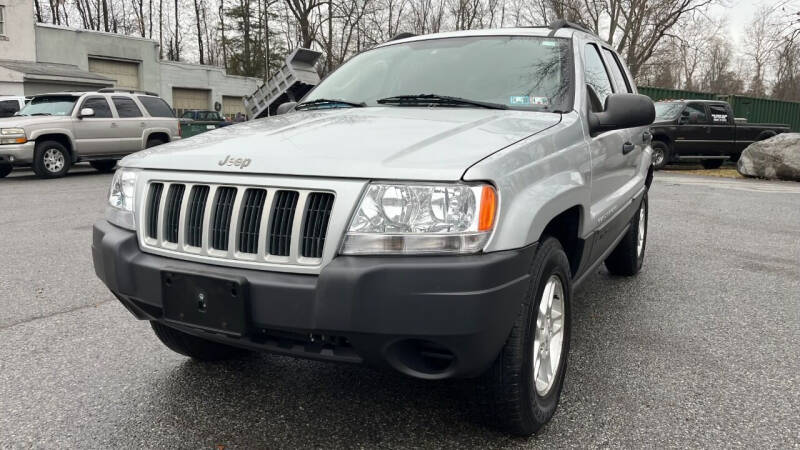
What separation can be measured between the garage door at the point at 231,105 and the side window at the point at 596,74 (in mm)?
36671

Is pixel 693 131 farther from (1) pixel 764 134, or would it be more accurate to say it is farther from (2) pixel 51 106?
(2) pixel 51 106

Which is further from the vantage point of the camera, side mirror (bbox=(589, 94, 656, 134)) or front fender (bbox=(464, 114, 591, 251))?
side mirror (bbox=(589, 94, 656, 134))

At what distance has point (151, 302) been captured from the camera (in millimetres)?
2240

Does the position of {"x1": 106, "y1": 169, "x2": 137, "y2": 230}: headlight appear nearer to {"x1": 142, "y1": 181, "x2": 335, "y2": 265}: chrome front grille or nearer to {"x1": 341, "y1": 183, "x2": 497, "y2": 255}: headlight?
{"x1": 142, "y1": 181, "x2": 335, "y2": 265}: chrome front grille

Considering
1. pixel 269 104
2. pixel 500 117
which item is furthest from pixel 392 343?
pixel 269 104

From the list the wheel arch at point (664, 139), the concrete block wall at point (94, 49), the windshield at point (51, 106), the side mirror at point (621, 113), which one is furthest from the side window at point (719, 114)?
the concrete block wall at point (94, 49)

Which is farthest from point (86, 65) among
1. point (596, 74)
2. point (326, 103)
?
point (596, 74)

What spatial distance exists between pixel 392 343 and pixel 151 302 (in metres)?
0.95

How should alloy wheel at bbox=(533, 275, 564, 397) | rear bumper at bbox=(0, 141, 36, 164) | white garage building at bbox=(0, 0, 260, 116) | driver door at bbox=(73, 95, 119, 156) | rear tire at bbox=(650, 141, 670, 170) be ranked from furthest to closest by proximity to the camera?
white garage building at bbox=(0, 0, 260, 116)
rear tire at bbox=(650, 141, 670, 170)
driver door at bbox=(73, 95, 119, 156)
rear bumper at bbox=(0, 141, 36, 164)
alloy wheel at bbox=(533, 275, 564, 397)

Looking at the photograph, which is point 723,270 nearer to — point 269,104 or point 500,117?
point 500,117

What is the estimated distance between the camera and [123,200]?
2.54 meters

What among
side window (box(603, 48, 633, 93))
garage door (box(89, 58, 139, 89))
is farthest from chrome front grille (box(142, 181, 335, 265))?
garage door (box(89, 58, 139, 89))

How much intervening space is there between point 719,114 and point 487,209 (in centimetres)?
1726

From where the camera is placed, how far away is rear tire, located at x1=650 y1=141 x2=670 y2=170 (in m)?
16.3
